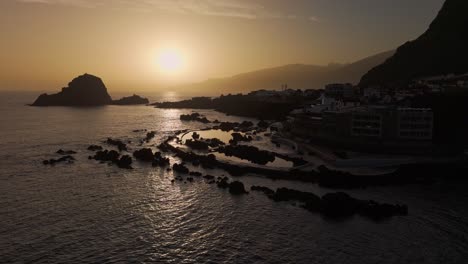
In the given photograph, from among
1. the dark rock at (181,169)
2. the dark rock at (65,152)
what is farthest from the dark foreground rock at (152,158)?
the dark rock at (65,152)

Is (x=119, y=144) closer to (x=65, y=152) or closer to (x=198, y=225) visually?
(x=65, y=152)

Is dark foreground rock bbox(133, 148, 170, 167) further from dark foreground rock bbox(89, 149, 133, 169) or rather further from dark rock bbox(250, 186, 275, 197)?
dark rock bbox(250, 186, 275, 197)

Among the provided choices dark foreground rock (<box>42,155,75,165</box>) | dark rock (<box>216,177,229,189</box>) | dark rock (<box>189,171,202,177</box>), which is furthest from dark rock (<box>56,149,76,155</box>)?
dark rock (<box>216,177,229,189</box>)

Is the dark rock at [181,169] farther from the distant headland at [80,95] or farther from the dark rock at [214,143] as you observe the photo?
the distant headland at [80,95]

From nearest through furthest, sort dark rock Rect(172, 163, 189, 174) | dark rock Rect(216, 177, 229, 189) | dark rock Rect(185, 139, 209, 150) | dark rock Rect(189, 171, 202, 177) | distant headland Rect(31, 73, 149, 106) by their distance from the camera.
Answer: dark rock Rect(216, 177, 229, 189) < dark rock Rect(189, 171, 202, 177) < dark rock Rect(172, 163, 189, 174) < dark rock Rect(185, 139, 209, 150) < distant headland Rect(31, 73, 149, 106)

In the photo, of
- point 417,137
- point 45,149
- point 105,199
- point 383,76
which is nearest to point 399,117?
point 417,137

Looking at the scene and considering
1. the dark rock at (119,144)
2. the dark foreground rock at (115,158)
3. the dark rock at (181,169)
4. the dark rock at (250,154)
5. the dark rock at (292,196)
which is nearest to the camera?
the dark rock at (292,196)
